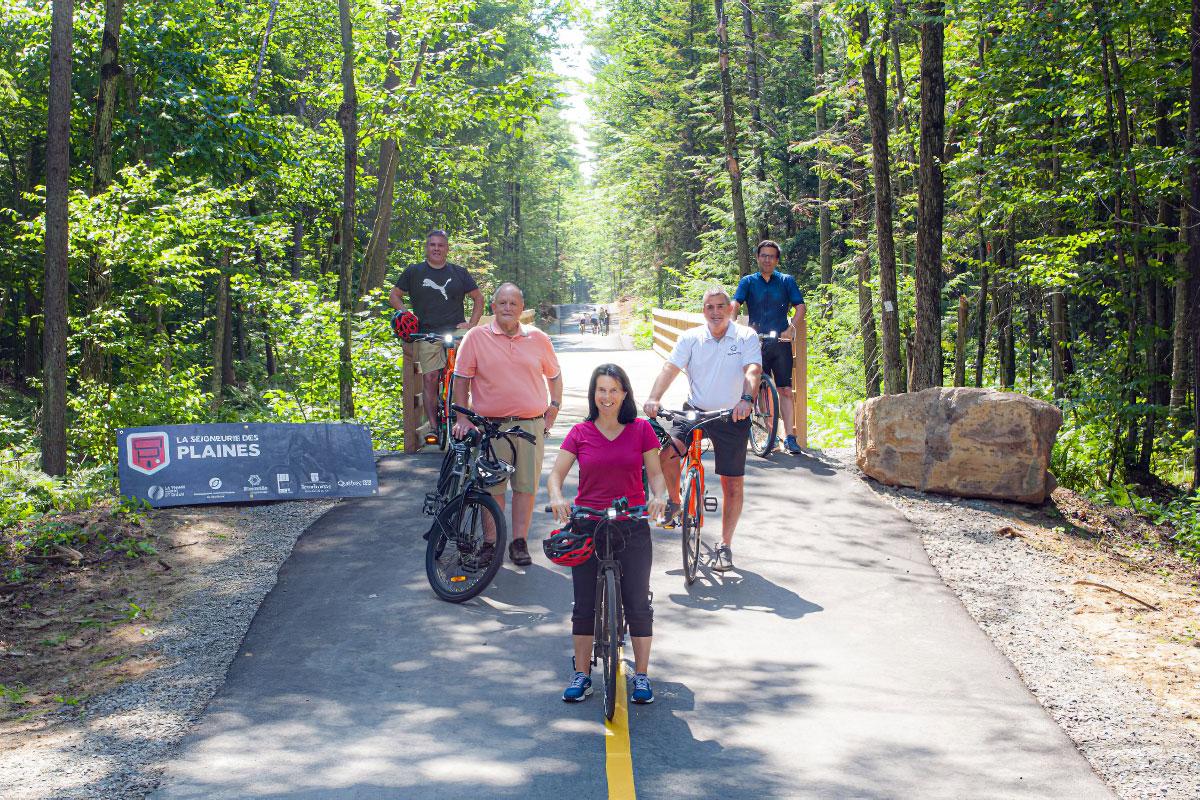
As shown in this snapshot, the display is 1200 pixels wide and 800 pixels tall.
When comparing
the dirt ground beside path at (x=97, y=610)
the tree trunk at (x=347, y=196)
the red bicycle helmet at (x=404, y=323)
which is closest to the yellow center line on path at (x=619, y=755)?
the dirt ground beside path at (x=97, y=610)

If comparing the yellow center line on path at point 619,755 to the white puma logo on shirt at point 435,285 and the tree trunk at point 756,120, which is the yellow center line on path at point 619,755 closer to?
the white puma logo on shirt at point 435,285

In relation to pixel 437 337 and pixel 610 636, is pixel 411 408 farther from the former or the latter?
pixel 610 636

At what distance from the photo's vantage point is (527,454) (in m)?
7.72

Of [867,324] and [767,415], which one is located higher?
[867,324]

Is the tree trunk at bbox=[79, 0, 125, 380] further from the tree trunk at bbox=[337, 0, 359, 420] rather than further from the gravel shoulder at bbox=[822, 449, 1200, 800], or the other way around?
the gravel shoulder at bbox=[822, 449, 1200, 800]

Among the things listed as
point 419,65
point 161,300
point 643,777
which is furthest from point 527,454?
point 419,65

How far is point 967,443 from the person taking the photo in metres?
10.6

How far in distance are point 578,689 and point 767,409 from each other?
6.72 meters

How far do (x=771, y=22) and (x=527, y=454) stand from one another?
29.0 metres

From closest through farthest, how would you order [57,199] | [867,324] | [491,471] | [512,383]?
[491,471] < [512,383] < [57,199] < [867,324]

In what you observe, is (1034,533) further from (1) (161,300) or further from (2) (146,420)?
(1) (161,300)

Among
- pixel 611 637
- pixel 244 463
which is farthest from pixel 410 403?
pixel 611 637

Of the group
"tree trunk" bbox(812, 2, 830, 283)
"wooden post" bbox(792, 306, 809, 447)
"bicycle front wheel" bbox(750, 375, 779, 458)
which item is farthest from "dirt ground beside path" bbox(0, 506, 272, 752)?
"tree trunk" bbox(812, 2, 830, 283)

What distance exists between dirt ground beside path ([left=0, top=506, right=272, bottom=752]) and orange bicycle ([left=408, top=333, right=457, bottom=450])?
7.11 ft
